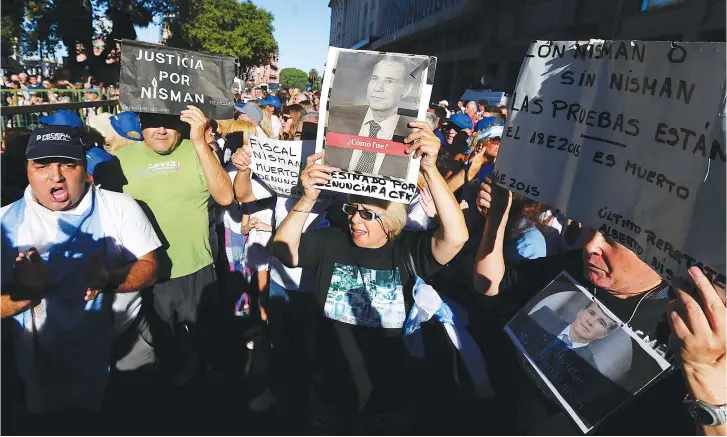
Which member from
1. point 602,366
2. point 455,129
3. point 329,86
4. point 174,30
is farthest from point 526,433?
point 174,30

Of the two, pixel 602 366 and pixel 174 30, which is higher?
pixel 174 30

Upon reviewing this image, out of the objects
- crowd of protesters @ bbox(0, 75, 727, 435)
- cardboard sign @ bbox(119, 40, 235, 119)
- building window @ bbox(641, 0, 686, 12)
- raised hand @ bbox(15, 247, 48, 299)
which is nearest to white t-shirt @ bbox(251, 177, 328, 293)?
crowd of protesters @ bbox(0, 75, 727, 435)

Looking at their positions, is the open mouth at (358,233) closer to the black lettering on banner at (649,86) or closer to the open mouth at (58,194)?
the black lettering on banner at (649,86)

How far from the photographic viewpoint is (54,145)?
2.23 metres

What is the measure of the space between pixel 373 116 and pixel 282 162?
3.88 ft

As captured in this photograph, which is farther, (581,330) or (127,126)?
(127,126)

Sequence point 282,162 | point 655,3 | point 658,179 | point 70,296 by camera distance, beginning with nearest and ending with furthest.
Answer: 1. point 658,179
2. point 70,296
3. point 282,162
4. point 655,3

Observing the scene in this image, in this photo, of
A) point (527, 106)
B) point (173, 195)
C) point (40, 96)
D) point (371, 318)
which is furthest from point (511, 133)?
point (40, 96)

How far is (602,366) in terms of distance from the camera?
5.63ft

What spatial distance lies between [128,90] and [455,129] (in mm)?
4632

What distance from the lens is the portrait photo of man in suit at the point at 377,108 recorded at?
2.08m

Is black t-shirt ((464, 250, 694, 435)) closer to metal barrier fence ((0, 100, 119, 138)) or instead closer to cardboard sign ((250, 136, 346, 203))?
cardboard sign ((250, 136, 346, 203))

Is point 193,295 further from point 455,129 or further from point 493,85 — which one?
point 493,85

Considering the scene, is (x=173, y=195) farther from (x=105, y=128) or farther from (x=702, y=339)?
(x=702, y=339)
